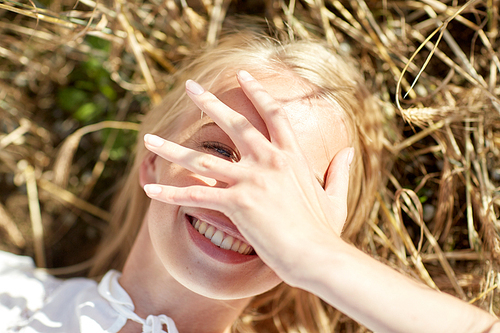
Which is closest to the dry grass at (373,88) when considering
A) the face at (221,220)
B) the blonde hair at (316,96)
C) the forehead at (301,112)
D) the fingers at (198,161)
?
the blonde hair at (316,96)

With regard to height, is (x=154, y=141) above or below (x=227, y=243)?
above

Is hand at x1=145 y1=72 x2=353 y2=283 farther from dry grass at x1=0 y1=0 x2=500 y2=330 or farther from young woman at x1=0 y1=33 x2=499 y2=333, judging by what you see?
dry grass at x1=0 y1=0 x2=500 y2=330

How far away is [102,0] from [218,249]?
1508 millimetres

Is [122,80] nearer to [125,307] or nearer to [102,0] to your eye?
[102,0]

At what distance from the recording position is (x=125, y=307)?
6.02ft

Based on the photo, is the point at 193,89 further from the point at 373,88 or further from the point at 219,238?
the point at 373,88

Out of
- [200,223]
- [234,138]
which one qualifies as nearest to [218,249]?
[200,223]

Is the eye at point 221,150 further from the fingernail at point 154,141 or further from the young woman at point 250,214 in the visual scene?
the fingernail at point 154,141

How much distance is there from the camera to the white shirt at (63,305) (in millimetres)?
1789

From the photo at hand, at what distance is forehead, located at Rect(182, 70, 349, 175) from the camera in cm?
148

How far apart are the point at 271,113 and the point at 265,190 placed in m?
0.30

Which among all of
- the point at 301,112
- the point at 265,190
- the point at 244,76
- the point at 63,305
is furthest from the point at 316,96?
the point at 63,305

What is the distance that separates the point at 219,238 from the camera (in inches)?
60.7

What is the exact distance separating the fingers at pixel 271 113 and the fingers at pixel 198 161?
20cm
